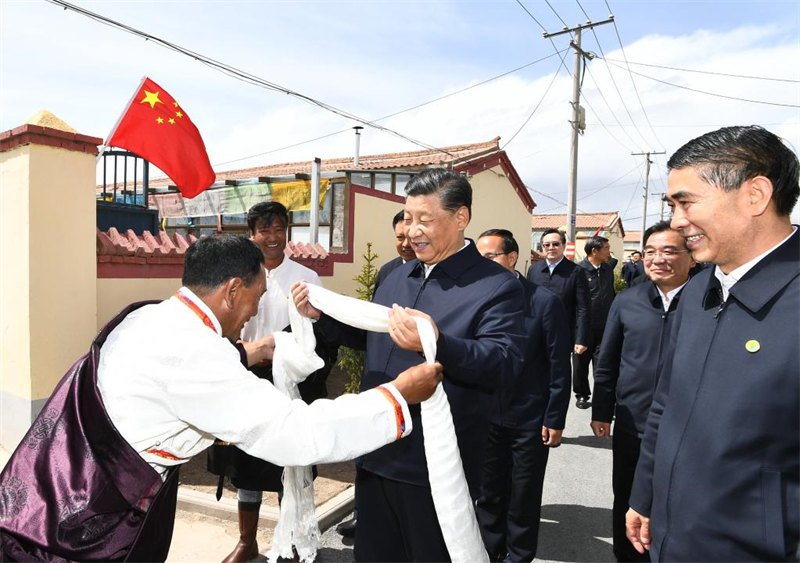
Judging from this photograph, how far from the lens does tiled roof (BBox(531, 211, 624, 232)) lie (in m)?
38.9

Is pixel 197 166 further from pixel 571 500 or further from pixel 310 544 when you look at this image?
pixel 571 500

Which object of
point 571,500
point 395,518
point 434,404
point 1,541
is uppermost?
point 434,404

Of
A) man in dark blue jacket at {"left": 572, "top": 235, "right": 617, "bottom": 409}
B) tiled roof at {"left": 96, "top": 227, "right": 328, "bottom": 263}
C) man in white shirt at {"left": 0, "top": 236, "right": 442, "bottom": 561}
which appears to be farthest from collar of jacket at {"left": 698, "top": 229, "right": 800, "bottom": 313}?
man in dark blue jacket at {"left": 572, "top": 235, "right": 617, "bottom": 409}

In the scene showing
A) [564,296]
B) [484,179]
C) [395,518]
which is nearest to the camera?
[395,518]

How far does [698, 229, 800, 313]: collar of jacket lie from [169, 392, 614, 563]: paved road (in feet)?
8.68

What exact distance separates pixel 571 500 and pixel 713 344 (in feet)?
10.7

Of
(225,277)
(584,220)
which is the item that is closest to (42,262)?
(225,277)

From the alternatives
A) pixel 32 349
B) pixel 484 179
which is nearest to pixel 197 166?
pixel 32 349

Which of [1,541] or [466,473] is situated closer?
[1,541]

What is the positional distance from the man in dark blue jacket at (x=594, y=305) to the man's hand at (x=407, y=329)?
583 centimetres

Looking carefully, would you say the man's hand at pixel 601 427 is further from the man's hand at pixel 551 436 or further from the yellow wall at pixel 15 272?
the yellow wall at pixel 15 272

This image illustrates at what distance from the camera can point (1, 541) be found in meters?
1.64

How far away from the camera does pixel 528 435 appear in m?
3.51

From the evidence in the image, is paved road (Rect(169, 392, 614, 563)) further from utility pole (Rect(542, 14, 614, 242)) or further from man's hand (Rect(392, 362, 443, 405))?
utility pole (Rect(542, 14, 614, 242))
